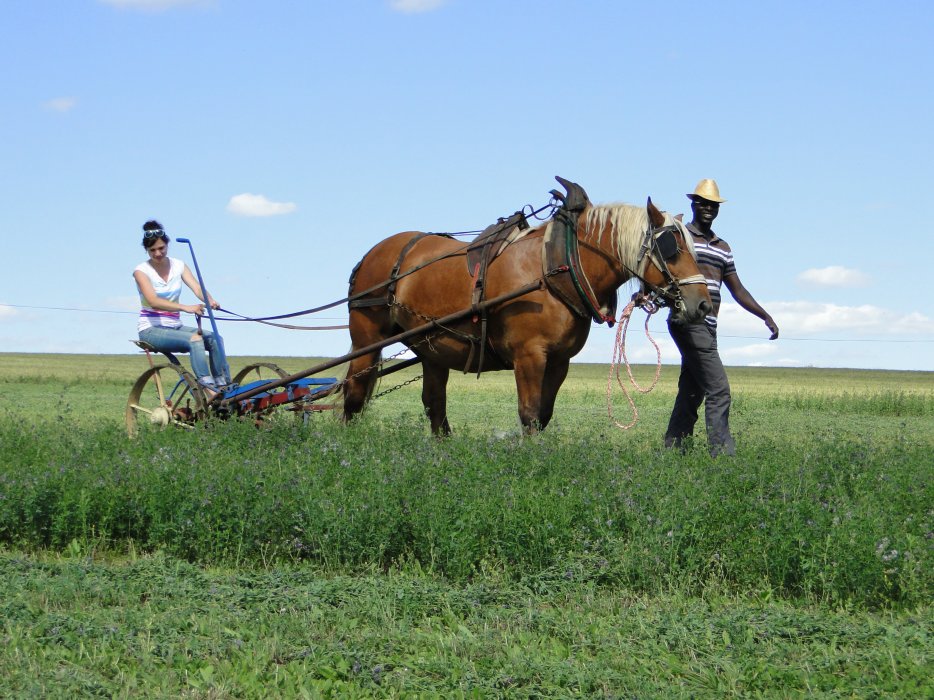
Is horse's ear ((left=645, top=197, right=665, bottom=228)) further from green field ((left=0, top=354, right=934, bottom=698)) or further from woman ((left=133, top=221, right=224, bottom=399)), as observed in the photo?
woman ((left=133, top=221, right=224, bottom=399))

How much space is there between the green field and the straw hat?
77.9 inches

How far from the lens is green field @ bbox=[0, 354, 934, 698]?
3.90 metres

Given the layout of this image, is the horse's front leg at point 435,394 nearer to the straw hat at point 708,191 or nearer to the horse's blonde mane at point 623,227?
the horse's blonde mane at point 623,227

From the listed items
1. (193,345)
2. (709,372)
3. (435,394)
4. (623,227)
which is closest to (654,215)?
(623,227)

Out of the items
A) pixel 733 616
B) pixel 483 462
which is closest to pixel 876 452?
pixel 483 462

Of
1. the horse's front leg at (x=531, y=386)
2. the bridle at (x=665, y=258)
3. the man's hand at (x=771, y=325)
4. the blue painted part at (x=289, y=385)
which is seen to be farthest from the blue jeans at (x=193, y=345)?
the man's hand at (x=771, y=325)

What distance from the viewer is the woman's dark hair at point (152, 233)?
9383 millimetres

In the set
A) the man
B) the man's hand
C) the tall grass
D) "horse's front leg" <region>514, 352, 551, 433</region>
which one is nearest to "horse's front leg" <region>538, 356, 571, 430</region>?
"horse's front leg" <region>514, 352, 551, 433</region>

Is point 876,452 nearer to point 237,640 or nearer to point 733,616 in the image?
point 733,616

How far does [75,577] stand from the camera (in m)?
5.18

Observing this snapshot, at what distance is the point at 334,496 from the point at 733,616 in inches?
94.1

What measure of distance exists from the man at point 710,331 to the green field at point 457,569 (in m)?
0.52

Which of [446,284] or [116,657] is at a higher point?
[446,284]

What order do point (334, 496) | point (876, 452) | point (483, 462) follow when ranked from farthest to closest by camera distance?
point (876, 452) < point (483, 462) < point (334, 496)
